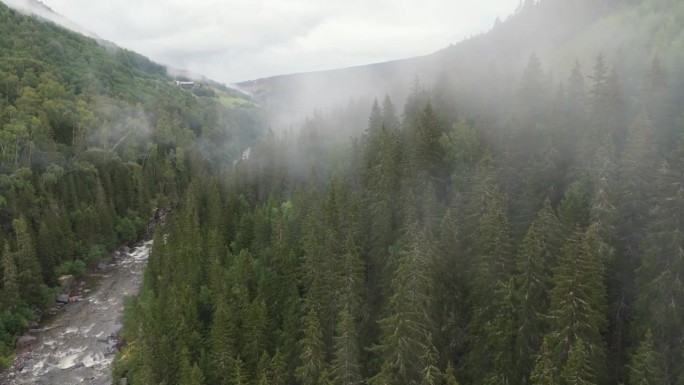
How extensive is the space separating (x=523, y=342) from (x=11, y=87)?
5632 inches

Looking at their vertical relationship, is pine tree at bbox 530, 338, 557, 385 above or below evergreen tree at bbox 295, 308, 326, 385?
above

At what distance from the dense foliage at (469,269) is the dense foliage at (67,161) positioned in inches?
864

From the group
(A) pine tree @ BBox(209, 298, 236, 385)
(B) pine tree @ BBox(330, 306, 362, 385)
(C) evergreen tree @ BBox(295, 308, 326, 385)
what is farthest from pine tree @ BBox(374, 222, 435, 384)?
(A) pine tree @ BBox(209, 298, 236, 385)

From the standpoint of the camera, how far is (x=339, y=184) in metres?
78.2

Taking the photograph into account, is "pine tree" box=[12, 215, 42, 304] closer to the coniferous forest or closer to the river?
the coniferous forest

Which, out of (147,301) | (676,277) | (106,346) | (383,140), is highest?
(383,140)

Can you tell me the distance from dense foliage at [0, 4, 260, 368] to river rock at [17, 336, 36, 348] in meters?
1.06

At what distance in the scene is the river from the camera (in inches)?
2584

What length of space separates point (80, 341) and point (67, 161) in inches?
2603

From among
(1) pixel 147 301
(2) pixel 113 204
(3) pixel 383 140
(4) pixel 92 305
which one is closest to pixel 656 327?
(3) pixel 383 140

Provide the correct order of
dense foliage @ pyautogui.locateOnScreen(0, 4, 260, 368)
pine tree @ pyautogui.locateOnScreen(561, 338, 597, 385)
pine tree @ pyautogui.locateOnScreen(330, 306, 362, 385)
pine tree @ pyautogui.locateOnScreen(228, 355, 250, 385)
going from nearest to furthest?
pine tree @ pyautogui.locateOnScreen(561, 338, 597, 385) → pine tree @ pyautogui.locateOnScreen(330, 306, 362, 385) → pine tree @ pyautogui.locateOnScreen(228, 355, 250, 385) → dense foliage @ pyautogui.locateOnScreen(0, 4, 260, 368)

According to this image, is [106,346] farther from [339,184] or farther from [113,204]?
[113,204]

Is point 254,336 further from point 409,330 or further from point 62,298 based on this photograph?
point 62,298

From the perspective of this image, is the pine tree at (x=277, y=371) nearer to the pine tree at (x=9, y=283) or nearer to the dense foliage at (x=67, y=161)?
the dense foliage at (x=67, y=161)
